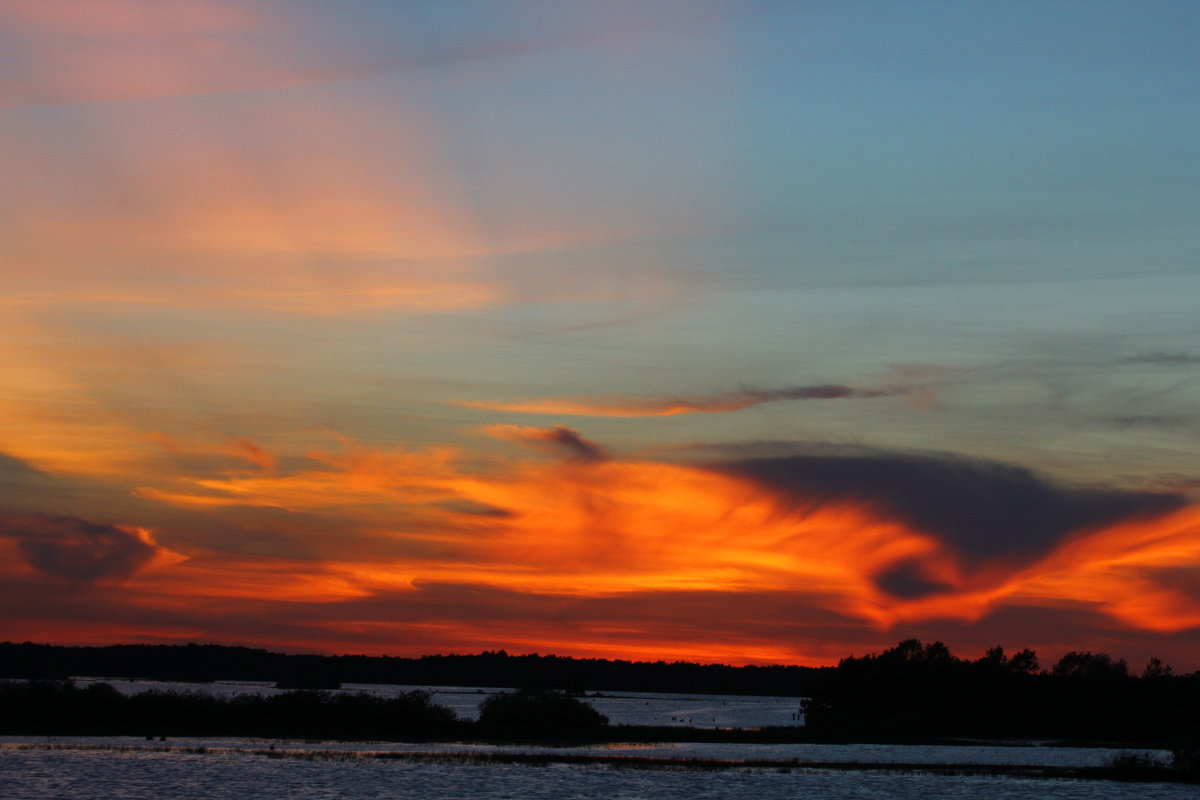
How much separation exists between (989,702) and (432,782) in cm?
11662

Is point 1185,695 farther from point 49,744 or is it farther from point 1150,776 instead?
point 49,744

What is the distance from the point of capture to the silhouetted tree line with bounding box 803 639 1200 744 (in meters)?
164

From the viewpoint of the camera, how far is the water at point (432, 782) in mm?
69938

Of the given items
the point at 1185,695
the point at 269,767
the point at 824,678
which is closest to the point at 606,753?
the point at 269,767

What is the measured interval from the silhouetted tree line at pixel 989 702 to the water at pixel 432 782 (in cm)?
7180

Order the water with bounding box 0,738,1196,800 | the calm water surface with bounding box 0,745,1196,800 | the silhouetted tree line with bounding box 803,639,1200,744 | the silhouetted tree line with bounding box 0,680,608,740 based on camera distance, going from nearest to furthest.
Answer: the calm water surface with bounding box 0,745,1196,800 < the water with bounding box 0,738,1196,800 < the silhouetted tree line with bounding box 0,680,608,740 < the silhouetted tree line with bounding box 803,639,1200,744

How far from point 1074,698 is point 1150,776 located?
81885mm

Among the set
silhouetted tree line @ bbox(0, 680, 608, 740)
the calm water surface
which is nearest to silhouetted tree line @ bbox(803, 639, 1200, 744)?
silhouetted tree line @ bbox(0, 680, 608, 740)

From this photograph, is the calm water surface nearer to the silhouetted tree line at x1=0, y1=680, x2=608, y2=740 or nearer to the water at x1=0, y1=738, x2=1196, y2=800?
the water at x1=0, y1=738, x2=1196, y2=800

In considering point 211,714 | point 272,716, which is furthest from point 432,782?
point 211,714

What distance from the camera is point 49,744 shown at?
9456 cm

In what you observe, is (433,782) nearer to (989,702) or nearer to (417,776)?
(417,776)

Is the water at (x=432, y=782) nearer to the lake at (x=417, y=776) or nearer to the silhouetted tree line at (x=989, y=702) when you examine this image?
the lake at (x=417, y=776)

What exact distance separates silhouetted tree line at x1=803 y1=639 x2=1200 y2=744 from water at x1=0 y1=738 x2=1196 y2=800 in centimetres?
7180
